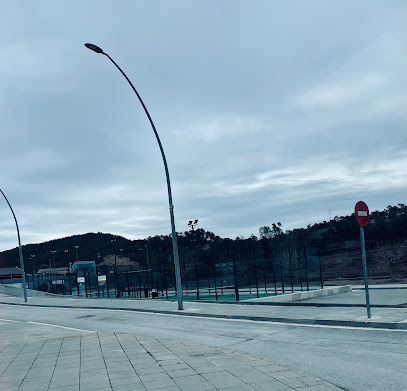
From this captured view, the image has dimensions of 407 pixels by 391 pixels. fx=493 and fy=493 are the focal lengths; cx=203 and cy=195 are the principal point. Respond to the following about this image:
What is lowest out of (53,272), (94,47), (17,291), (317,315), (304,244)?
(17,291)

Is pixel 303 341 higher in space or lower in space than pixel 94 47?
lower

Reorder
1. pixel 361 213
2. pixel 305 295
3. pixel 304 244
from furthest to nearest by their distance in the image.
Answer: pixel 304 244, pixel 305 295, pixel 361 213

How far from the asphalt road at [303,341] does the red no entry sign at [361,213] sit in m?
2.82

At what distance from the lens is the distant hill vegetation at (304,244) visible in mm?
60834

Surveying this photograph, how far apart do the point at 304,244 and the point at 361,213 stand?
22294 millimetres

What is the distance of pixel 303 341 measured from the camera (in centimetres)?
1077

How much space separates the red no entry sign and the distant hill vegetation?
9.49 m

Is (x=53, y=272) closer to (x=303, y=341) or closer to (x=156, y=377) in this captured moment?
(x=303, y=341)

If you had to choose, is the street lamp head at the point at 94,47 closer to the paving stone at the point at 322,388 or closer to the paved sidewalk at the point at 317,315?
the paved sidewalk at the point at 317,315

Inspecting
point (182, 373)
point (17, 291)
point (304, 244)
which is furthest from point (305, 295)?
point (17, 291)

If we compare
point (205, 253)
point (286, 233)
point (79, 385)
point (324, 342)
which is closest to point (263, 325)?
point (324, 342)

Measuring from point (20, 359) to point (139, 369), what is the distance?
13.0 ft

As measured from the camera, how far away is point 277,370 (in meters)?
7.84

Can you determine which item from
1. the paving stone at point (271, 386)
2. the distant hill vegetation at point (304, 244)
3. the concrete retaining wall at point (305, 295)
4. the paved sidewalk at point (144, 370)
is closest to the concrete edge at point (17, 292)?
the distant hill vegetation at point (304, 244)
